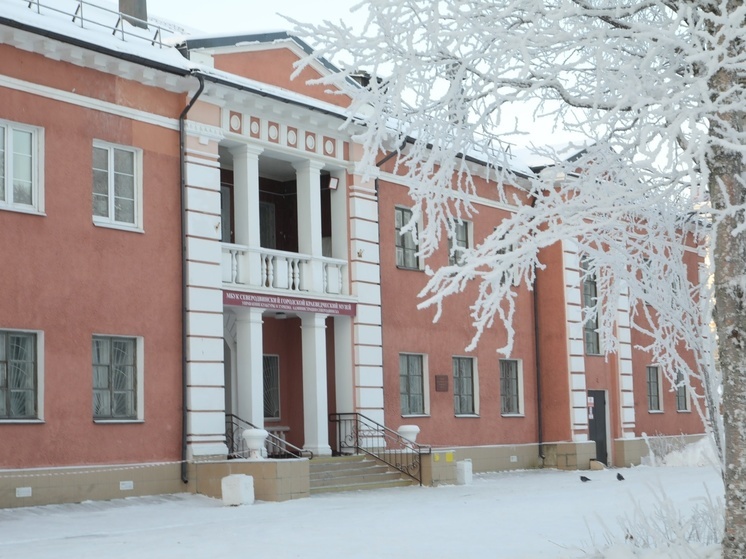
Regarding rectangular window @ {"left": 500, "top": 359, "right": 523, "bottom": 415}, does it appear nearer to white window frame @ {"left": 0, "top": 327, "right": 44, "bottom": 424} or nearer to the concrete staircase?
the concrete staircase

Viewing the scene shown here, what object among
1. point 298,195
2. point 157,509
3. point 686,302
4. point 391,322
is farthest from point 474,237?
point 686,302

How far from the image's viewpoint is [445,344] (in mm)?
25938

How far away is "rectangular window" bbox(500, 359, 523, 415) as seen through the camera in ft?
91.7

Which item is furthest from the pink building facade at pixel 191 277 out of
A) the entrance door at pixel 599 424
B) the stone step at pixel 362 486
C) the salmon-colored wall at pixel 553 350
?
the entrance door at pixel 599 424

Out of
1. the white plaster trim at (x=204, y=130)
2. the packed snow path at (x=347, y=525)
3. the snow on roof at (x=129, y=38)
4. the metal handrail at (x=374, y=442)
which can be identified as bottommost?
the packed snow path at (x=347, y=525)

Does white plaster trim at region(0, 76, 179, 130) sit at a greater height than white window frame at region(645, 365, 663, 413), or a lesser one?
greater

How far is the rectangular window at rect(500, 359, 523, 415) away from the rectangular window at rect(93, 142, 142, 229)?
11.9 m

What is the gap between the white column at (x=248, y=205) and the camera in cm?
2091

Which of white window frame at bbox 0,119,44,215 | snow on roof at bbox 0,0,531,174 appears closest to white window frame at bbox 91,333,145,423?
white window frame at bbox 0,119,44,215

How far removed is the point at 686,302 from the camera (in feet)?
31.1

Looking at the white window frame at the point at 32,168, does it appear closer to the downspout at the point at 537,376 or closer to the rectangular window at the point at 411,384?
the rectangular window at the point at 411,384

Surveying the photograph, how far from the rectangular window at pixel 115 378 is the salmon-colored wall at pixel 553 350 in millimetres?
13189

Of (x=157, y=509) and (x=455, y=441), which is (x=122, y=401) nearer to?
(x=157, y=509)

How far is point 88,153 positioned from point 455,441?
11.3 meters
